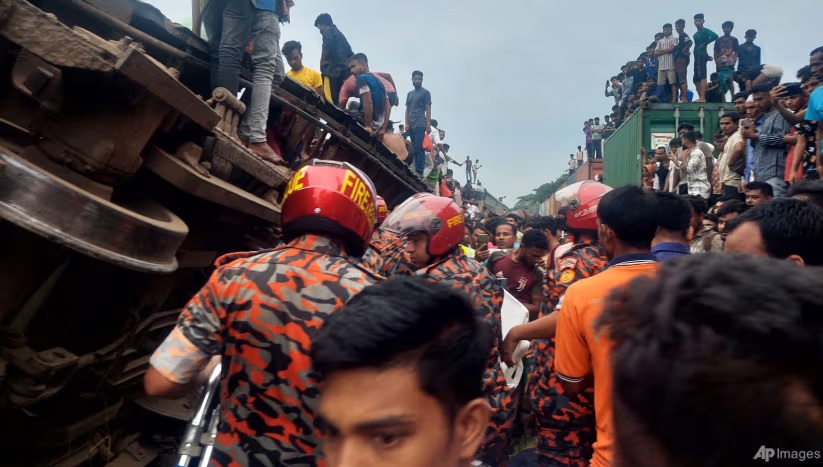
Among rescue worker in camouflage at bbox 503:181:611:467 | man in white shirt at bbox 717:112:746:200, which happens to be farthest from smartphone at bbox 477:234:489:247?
rescue worker in camouflage at bbox 503:181:611:467

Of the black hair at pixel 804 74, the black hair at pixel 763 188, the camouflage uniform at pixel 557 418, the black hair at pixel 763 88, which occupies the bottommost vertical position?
the camouflage uniform at pixel 557 418

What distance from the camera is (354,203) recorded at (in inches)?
89.8

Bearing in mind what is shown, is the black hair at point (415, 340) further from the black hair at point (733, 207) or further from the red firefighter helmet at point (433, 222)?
the black hair at point (733, 207)

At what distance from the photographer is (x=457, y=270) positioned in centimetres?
344

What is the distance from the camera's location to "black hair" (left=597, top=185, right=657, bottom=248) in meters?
2.77

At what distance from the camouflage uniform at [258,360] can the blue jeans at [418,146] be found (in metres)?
11.4

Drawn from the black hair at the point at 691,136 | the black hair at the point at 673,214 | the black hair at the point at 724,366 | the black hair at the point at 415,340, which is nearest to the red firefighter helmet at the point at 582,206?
the black hair at the point at 673,214

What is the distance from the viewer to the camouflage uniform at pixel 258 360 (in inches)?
74.0

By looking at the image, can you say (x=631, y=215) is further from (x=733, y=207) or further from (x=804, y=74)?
(x=804, y=74)

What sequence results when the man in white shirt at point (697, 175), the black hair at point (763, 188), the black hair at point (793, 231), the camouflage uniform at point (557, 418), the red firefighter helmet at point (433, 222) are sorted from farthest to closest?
the man in white shirt at point (697, 175) < the black hair at point (763, 188) < the red firefighter helmet at point (433, 222) < the camouflage uniform at point (557, 418) < the black hair at point (793, 231)

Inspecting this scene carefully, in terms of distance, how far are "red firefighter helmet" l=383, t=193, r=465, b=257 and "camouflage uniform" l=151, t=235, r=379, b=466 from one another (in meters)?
1.75

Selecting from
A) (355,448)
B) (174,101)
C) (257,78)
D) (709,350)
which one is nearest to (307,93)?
(257,78)

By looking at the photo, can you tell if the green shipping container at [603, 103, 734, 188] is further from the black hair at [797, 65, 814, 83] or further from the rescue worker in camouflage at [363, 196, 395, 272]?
the rescue worker in camouflage at [363, 196, 395, 272]

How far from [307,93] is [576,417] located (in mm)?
4892
